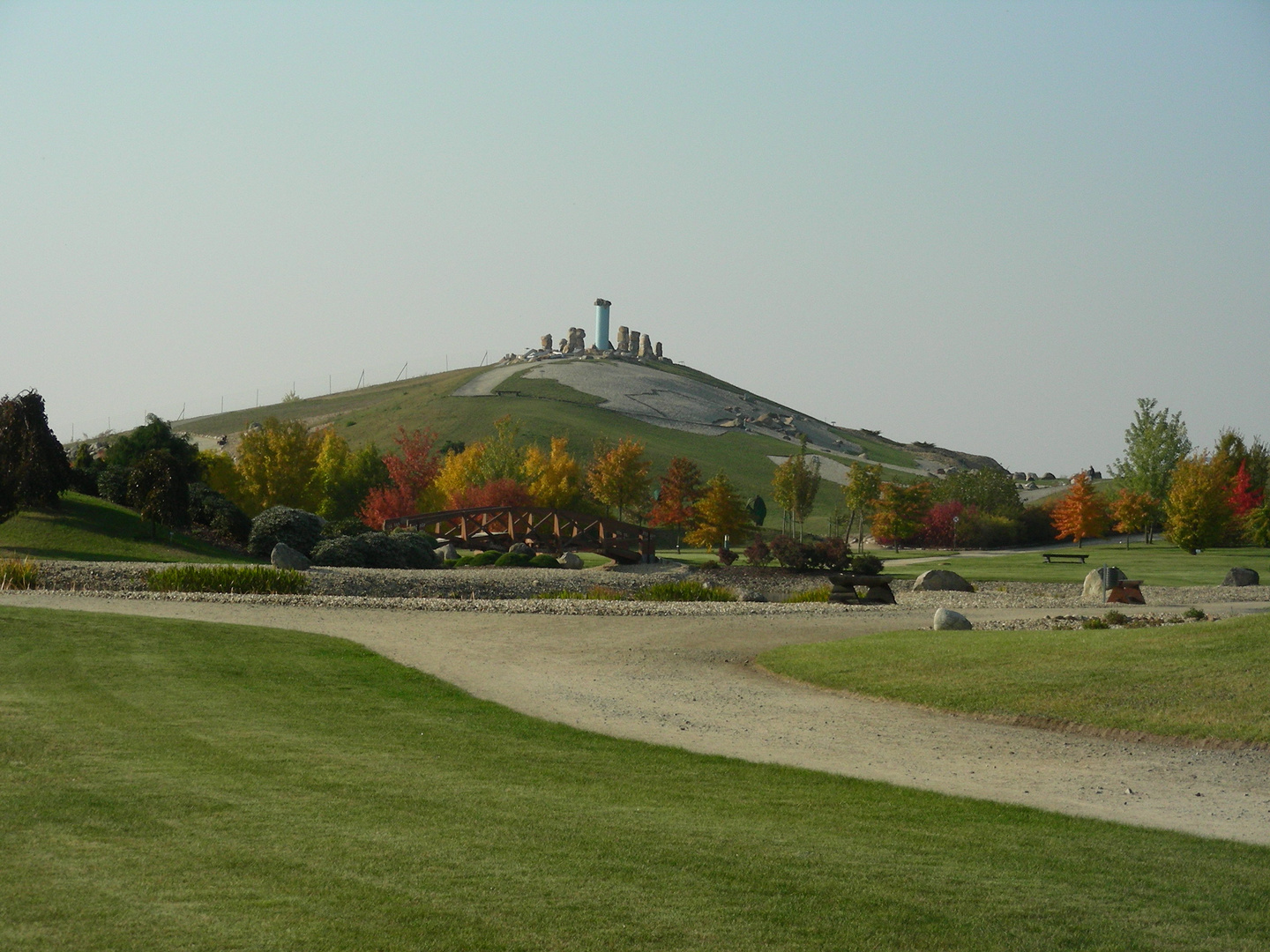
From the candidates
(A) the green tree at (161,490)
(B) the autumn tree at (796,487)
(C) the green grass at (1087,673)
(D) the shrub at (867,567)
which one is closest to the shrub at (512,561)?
(A) the green tree at (161,490)

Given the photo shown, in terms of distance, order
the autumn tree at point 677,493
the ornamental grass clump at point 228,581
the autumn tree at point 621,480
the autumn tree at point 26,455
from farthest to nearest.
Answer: the autumn tree at point 621,480
the autumn tree at point 677,493
the autumn tree at point 26,455
the ornamental grass clump at point 228,581

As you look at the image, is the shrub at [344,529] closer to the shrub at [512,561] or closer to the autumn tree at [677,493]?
the shrub at [512,561]

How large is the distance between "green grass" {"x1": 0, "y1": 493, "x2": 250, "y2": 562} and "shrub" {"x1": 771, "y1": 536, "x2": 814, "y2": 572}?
2102 centimetres

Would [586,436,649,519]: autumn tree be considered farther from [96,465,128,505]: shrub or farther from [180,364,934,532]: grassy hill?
[96,465,128,505]: shrub

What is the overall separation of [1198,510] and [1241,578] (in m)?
19.7

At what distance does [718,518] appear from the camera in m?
59.2

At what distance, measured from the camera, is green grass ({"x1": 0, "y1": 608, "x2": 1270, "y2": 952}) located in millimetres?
5547

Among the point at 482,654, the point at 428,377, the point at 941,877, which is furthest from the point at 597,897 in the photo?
the point at 428,377

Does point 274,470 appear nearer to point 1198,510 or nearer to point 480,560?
point 480,560

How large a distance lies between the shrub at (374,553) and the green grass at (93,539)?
2997 millimetres

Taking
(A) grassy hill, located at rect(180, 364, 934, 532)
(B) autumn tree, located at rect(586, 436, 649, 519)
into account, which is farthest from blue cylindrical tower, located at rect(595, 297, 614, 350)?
(B) autumn tree, located at rect(586, 436, 649, 519)

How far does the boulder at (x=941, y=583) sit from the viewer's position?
3816cm

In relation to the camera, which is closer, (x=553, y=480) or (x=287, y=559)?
(x=287, y=559)

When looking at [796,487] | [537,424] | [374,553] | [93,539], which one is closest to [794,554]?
[374,553]
